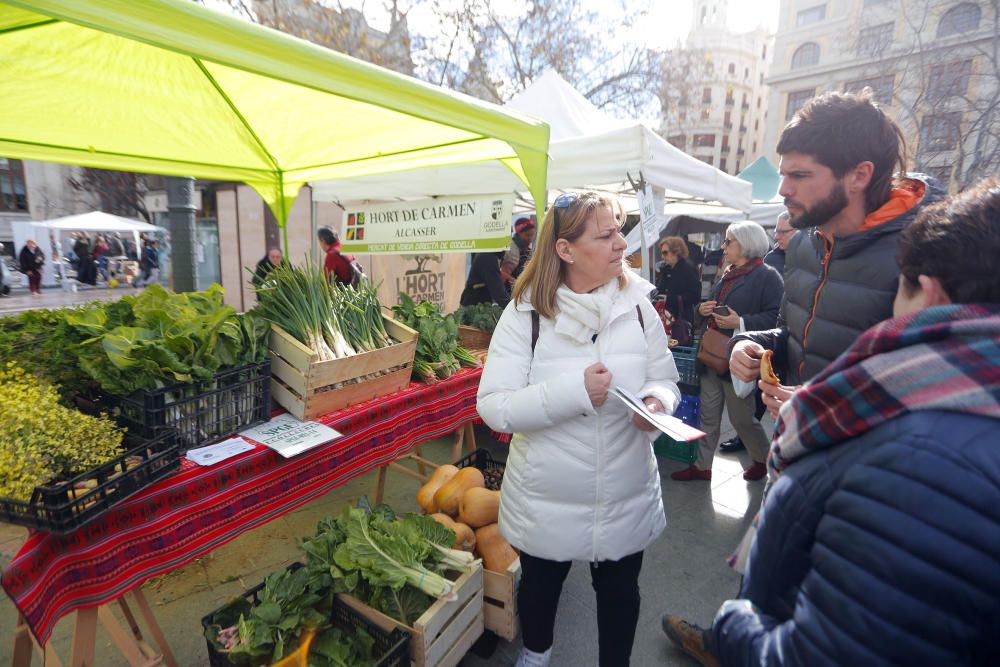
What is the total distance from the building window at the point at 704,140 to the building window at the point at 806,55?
23.8m

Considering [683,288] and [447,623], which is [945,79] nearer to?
[683,288]

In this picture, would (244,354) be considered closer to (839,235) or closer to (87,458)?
(87,458)

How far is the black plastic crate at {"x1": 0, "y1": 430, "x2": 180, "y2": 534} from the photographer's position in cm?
141

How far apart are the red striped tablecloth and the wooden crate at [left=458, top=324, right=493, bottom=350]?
164 cm

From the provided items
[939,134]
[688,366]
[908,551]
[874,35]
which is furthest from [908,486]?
[874,35]

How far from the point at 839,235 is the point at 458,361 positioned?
8.26 feet

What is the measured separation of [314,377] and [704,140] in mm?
71682

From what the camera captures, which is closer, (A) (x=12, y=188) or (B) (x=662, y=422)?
(B) (x=662, y=422)

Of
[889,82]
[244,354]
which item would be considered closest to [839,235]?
[244,354]

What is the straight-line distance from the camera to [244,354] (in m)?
2.30

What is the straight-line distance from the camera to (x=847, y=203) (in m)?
1.52

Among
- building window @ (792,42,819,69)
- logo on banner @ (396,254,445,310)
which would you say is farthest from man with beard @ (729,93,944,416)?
building window @ (792,42,819,69)

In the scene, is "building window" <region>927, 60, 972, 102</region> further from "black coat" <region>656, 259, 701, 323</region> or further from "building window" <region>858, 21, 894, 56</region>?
"black coat" <region>656, 259, 701, 323</region>

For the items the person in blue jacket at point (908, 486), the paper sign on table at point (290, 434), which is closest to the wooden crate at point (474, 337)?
the paper sign on table at point (290, 434)
